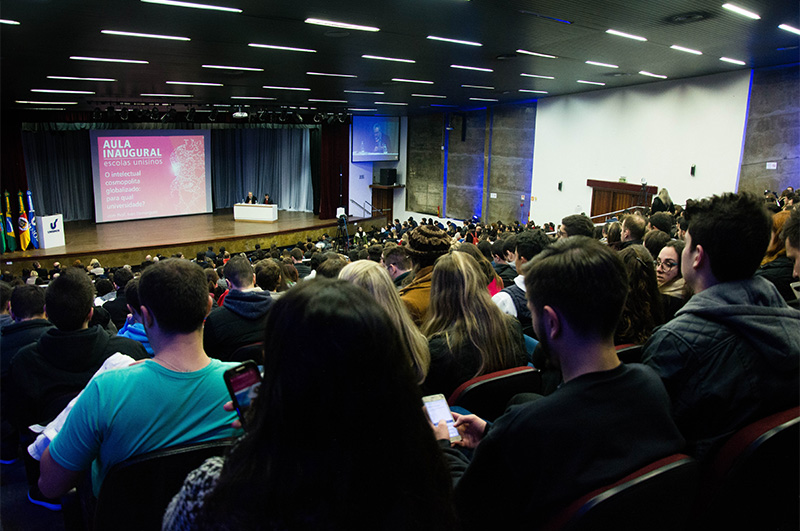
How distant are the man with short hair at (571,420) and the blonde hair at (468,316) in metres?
0.91

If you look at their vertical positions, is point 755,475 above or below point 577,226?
below

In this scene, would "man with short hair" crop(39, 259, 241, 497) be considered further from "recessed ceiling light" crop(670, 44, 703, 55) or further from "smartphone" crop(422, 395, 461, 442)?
"recessed ceiling light" crop(670, 44, 703, 55)

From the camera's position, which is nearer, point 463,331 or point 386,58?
point 463,331

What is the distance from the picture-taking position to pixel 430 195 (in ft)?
67.3

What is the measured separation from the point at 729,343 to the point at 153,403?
174 cm

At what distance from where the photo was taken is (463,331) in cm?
237

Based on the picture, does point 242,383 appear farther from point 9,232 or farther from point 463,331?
point 9,232

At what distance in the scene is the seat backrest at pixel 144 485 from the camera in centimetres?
142

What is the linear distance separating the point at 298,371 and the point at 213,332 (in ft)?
8.21

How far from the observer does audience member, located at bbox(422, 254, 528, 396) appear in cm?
229

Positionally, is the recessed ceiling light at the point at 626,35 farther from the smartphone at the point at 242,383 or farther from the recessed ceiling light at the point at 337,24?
the smartphone at the point at 242,383

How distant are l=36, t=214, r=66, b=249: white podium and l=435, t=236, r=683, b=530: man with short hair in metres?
15.0

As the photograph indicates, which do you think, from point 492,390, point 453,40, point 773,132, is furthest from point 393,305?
point 773,132

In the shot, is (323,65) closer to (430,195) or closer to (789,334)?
(789,334)
